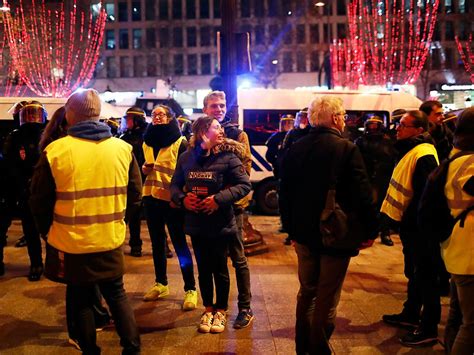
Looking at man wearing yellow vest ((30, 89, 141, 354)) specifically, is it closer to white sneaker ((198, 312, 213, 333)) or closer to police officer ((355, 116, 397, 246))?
white sneaker ((198, 312, 213, 333))

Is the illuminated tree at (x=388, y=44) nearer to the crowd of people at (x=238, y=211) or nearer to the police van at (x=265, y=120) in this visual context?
the police van at (x=265, y=120)

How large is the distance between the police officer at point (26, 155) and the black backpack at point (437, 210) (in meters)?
4.80

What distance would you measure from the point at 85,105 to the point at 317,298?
2.10m

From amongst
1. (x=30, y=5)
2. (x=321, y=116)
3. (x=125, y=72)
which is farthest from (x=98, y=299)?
(x=125, y=72)

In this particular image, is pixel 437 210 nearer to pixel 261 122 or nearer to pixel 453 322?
pixel 453 322

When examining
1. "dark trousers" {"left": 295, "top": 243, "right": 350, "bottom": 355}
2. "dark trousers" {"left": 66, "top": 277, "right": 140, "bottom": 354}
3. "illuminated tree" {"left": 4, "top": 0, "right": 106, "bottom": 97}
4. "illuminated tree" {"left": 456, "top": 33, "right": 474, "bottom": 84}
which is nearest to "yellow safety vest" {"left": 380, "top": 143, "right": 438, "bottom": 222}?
"dark trousers" {"left": 295, "top": 243, "right": 350, "bottom": 355}

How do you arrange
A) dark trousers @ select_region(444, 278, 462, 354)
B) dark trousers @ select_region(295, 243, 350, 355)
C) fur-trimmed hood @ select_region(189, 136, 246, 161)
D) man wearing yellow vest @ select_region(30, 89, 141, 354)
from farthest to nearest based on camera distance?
fur-trimmed hood @ select_region(189, 136, 246, 161) → dark trousers @ select_region(444, 278, 462, 354) → dark trousers @ select_region(295, 243, 350, 355) → man wearing yellow vest @ select_region(30, 89, 141, 354)

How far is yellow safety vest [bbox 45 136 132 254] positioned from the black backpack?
2103mm

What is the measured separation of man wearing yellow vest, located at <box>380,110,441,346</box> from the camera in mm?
4082

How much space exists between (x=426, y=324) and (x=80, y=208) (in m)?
3.02

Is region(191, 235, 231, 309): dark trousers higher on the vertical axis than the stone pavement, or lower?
higher

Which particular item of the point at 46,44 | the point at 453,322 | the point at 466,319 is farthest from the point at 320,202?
the point at 46,44

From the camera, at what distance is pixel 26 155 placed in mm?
6117

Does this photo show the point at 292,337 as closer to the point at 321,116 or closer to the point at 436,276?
the point at 436,276
